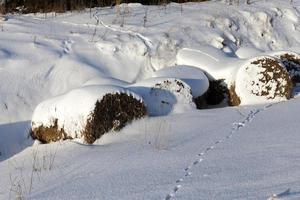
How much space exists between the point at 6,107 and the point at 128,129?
2.00m

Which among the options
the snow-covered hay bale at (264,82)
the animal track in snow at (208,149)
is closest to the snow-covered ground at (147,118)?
the animal track in snow at (208,149)

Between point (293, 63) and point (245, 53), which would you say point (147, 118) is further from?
point (245, 53)

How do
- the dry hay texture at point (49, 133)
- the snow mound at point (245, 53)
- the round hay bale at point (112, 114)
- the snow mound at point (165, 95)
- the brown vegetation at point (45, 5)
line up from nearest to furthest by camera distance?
the round hay bale at point (112, 114) → the dry hay texture at point (49, 133) → the snow mound at point (165, 95) → the snow mound at point (245, 53) → the brown vegetation at point (45, 5)

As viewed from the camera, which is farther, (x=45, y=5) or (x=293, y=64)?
(x=45, y=5)

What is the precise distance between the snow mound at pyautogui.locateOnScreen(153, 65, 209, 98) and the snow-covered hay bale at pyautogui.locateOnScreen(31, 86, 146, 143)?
4.18 ft

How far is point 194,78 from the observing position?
8.34m

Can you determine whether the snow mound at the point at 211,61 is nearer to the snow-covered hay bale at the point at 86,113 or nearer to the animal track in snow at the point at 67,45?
the animal track in snow at the point at 67,45

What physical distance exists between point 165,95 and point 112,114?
118 cm

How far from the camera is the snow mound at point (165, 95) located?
25.0 ft

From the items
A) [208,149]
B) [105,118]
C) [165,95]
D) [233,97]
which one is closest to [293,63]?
[233,97]

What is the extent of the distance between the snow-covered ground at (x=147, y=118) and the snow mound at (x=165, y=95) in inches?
3.7

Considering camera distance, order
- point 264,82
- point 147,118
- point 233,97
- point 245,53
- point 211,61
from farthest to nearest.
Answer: point 245,53
point 211,61
point 233,97
point 264,82
point 147,118

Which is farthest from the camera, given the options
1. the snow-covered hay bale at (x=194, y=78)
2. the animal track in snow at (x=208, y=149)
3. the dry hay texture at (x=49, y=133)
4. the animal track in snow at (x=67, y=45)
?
the animal track in snow at (x=67, y=45)

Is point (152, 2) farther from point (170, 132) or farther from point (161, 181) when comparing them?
point (161, 181)
